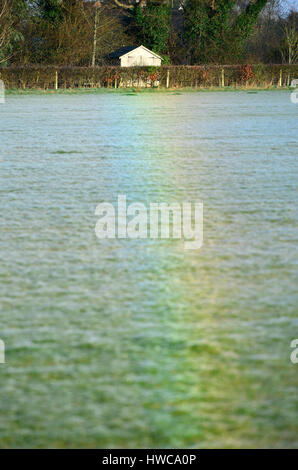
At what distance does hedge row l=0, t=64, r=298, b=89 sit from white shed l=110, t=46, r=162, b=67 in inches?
232

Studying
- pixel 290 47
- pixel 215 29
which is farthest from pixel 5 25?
pixel 290 47

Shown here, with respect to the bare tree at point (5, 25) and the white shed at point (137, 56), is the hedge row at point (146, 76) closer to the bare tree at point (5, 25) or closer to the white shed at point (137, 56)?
the bare tree at point (5, 25)

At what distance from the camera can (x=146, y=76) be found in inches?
1487

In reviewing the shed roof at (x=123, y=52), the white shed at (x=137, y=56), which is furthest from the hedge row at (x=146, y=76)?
the shed roof at (x=123, y=52)

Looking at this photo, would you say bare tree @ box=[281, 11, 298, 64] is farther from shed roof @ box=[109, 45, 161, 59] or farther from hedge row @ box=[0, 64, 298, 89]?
shed roof @ box=[109, 45, 161, 59]

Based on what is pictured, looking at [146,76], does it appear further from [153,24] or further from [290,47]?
[290,47]

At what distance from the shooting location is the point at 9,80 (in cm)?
3444

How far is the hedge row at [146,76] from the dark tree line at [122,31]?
3.84m

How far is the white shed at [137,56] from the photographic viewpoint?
4391 cm

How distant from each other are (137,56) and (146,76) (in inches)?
267

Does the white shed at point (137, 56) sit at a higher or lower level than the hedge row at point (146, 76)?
higher

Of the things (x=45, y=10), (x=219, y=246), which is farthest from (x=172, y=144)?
(x=45, y=10)

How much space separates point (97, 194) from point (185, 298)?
2.35m
